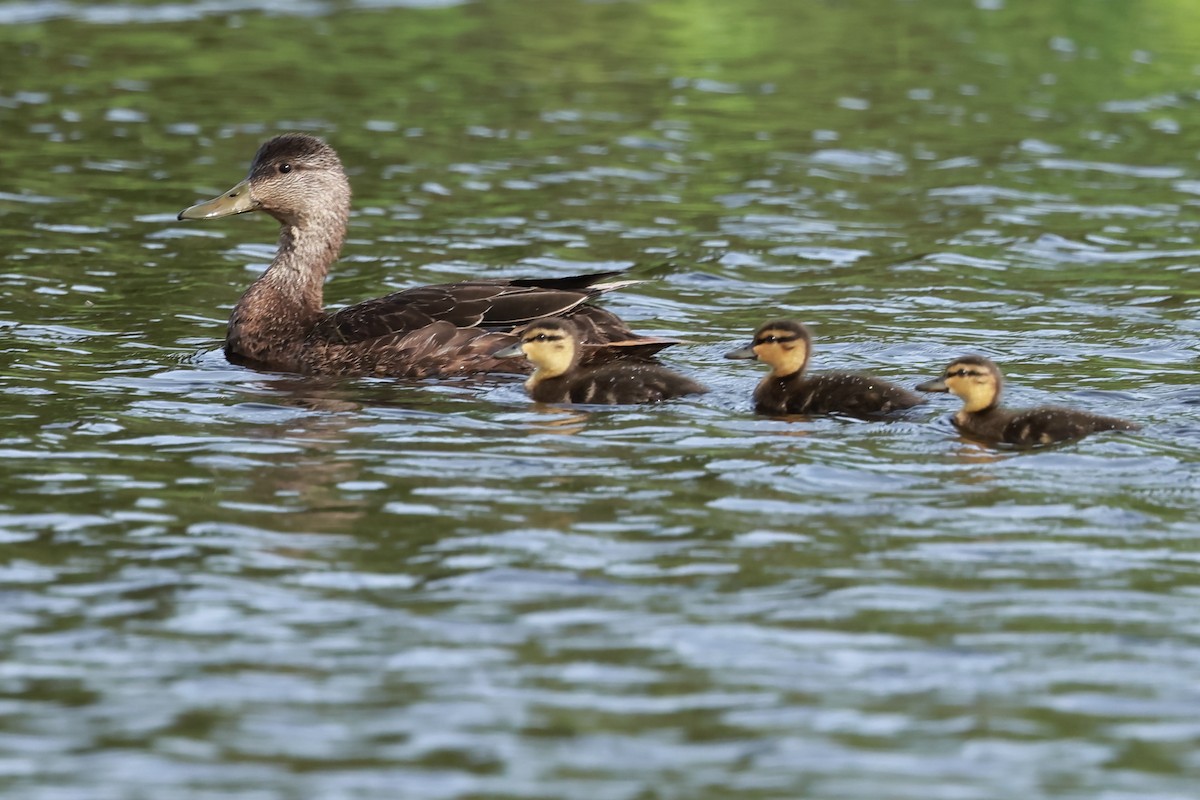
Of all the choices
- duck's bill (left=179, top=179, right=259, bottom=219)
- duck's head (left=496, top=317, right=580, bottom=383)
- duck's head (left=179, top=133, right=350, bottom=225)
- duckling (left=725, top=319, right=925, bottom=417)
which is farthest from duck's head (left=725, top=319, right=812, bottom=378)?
duck's bill (left=179, top=179, right=259, bottom=219)

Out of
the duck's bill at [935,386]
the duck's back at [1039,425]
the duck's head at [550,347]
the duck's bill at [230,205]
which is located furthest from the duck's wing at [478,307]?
the duck's back at [1039,425]

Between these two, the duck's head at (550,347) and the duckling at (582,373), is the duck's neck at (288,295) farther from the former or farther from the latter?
the duck's head at (550,347)

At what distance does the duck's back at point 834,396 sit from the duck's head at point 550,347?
41.9 inches

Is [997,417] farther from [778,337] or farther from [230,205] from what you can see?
[230,205]

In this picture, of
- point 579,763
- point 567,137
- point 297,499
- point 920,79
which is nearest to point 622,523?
point 297,499

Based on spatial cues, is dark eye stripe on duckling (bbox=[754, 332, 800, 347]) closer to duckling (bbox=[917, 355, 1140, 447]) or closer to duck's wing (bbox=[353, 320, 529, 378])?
duckling (bbox=[917, 355, 1140, 447])

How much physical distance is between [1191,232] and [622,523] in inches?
346

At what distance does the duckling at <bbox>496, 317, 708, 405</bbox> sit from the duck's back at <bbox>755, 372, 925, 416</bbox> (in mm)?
454

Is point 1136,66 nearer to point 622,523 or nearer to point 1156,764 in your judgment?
point 622,523

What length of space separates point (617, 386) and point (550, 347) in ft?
1.48

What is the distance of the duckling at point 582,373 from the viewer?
970 centimetres

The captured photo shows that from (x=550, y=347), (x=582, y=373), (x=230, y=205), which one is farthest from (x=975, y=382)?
(x=230, y=205)

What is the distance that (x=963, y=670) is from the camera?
242 inches

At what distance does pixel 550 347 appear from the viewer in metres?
9.97
